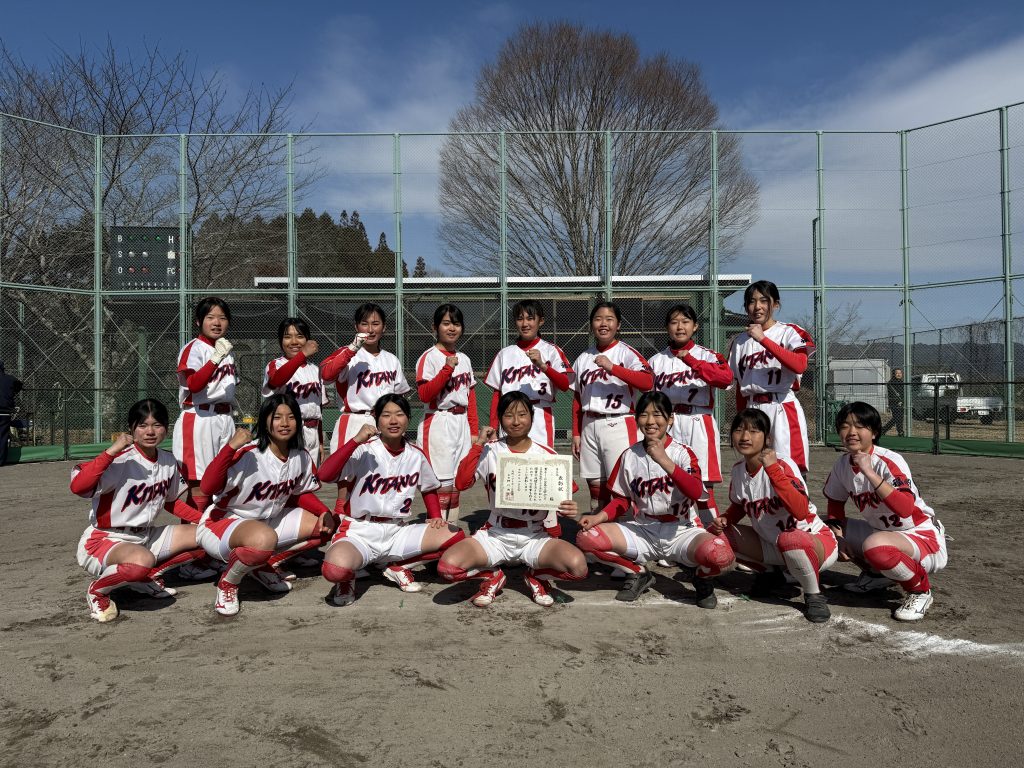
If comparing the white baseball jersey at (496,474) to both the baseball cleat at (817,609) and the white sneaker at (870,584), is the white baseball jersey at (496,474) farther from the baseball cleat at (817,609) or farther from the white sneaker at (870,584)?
the white sneaker at (870,584)

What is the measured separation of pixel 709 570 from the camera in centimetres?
351

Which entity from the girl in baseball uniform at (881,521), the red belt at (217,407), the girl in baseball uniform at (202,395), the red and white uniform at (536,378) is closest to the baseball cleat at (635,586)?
the girl in baseball uniform at (881,521)

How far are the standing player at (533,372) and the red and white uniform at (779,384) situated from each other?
4.19ft

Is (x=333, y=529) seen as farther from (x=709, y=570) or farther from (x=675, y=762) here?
(x=675, y=762)

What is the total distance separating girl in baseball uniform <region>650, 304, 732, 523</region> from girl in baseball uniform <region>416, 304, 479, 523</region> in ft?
4.70

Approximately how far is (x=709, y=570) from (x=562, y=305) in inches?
388

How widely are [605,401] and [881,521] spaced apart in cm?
183

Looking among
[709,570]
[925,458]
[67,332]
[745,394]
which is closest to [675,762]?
[709,570]

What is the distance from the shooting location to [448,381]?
481cm

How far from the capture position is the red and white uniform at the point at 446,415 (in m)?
4.77

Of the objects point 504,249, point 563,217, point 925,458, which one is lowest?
point 925,458

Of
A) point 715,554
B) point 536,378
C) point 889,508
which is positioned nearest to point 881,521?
point 889,508

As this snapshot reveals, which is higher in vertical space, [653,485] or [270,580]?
[653,485]

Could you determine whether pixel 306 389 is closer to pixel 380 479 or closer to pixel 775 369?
pixel 380 479
